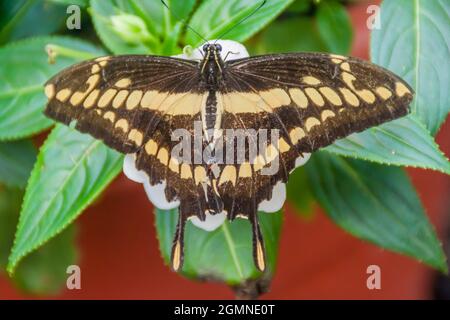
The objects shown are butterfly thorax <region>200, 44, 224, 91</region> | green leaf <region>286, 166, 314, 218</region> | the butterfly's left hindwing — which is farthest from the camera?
green leaf <region>286, 166, 314, 218</region>

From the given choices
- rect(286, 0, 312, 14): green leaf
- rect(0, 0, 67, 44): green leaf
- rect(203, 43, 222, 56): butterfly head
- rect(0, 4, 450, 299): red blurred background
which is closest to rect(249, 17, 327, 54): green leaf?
rect(286, 0, 312, 14): green leaf

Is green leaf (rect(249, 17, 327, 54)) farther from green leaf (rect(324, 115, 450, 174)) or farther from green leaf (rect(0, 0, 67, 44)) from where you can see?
green leaf (rect(324, 115, 450, 174))

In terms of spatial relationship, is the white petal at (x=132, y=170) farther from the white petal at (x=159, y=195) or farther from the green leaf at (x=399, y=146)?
the green leaf at (x=399, y=146)

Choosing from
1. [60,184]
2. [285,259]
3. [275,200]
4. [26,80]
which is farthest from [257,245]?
[285,259]

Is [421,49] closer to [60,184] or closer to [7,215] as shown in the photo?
[60,184]
